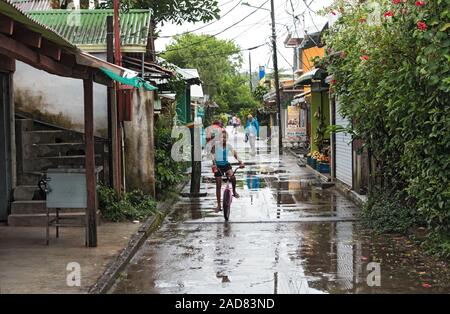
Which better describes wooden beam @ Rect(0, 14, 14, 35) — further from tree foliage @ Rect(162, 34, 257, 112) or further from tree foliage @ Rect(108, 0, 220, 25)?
tree foliage @ Rect(162, 34, 257, 112)

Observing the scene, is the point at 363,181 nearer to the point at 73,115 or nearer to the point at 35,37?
the point at 73,115

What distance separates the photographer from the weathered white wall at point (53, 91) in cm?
1333

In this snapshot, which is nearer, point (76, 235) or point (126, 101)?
point (76, 235)

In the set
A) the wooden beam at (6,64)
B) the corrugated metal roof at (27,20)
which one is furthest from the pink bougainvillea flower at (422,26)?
the wooden beam at (6,64)

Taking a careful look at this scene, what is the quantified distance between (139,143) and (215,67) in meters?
51.7

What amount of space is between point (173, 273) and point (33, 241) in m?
2.89

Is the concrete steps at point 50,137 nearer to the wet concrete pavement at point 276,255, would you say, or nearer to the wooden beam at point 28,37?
the wet concrete pavement at point 276,255

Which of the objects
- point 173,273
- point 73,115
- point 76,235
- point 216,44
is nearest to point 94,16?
point 73,115

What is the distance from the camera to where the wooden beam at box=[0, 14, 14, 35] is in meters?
6.61

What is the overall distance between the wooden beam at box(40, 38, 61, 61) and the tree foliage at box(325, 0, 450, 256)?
4.58 m

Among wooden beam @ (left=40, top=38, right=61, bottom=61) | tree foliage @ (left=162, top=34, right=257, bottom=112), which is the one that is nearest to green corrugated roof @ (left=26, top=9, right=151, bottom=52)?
wooden beam @ (left=40, top=38, right=61, bottom=61)

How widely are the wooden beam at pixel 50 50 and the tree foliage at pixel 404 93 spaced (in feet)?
15.0

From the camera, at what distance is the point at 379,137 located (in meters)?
12.1

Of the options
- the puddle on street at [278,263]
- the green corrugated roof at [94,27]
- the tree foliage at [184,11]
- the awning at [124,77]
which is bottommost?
the puddle on street at [278,263]
